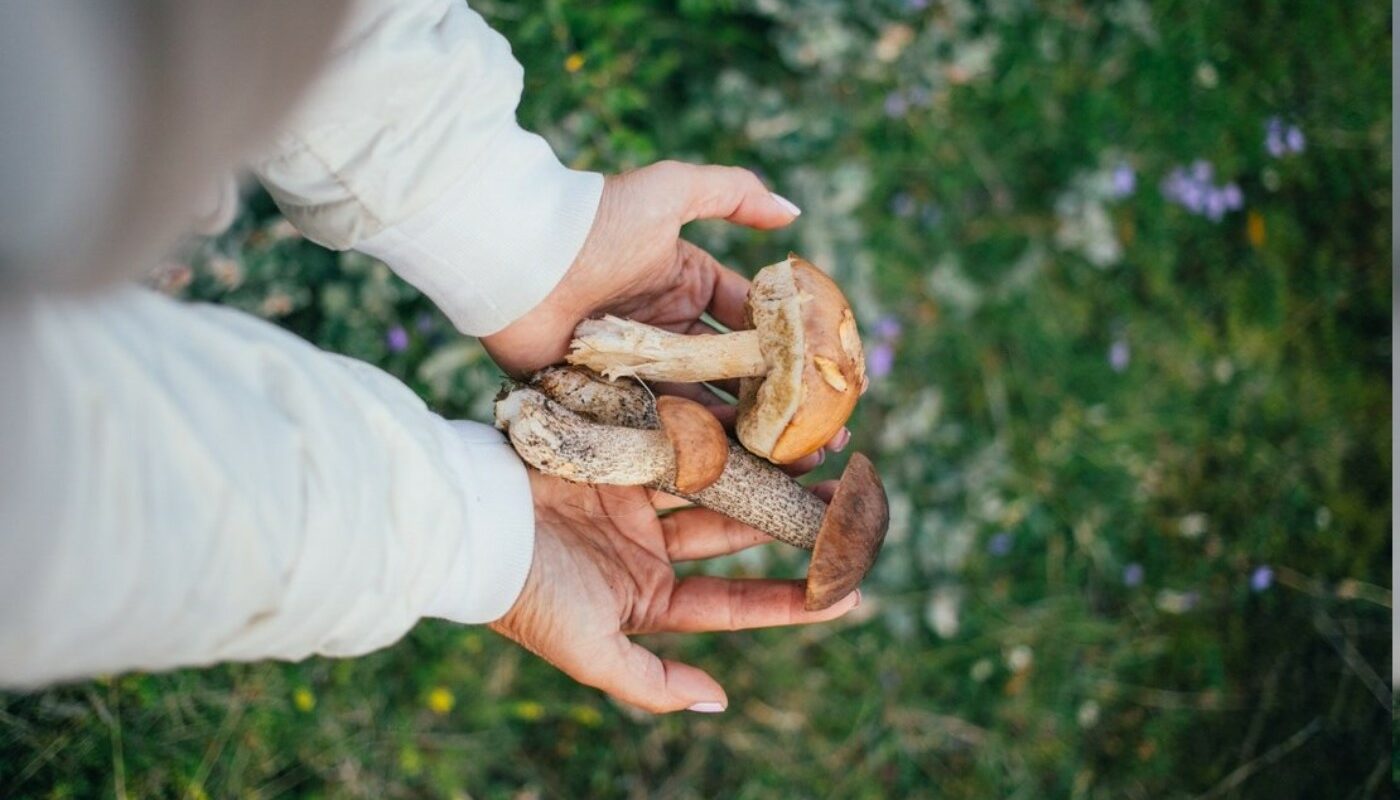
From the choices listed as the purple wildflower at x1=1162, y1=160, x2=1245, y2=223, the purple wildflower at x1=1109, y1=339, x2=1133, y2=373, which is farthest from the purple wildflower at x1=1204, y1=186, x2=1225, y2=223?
the purple wildflower at x1=1109, y1=339, x2=1133, y2=373

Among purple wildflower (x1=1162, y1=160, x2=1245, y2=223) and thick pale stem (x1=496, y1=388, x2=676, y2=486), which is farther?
purple wildflower (x1=1162, y1=160, x2=1245, y2=223)

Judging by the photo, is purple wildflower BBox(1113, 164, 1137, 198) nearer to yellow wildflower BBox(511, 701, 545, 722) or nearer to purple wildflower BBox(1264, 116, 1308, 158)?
purple wildflower BBox(1264, 116, 1308, 158)

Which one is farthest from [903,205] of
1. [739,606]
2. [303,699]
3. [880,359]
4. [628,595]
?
[303,699]

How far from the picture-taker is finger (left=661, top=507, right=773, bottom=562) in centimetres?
260

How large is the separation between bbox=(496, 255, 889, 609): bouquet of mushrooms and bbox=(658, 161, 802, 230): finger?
28 cm

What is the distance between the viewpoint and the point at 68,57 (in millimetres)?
999

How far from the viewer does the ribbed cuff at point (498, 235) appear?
2168mm

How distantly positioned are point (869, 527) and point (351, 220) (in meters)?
1.29

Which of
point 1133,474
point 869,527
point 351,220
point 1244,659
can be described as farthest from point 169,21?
point 1244,659

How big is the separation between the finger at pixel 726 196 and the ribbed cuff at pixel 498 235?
0.69ft

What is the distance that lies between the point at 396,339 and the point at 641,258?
0.90 meters

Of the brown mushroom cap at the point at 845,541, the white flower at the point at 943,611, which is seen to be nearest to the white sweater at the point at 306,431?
the brown mushroom cap at the point at 845,541

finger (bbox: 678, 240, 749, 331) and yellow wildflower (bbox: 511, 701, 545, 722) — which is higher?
finger (bbox: 678, 240, 749, 331)

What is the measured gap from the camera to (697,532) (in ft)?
8.55
